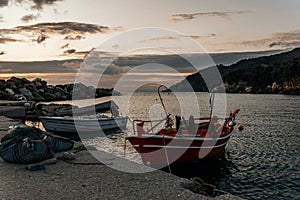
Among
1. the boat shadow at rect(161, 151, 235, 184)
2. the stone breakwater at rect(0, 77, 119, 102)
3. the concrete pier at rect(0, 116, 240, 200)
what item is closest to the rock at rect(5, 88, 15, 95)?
the stone breakwater at rect(0, 77, 119, 102)

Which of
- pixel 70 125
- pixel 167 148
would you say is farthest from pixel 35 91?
pixel 167 148

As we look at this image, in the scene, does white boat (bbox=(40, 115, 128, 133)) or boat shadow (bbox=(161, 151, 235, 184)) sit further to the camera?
white boat (bbox=(40, 115, 128, 133))

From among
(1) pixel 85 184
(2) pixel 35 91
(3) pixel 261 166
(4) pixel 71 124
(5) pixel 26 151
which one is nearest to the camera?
(1) pixel 85 184

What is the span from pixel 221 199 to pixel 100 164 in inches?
195

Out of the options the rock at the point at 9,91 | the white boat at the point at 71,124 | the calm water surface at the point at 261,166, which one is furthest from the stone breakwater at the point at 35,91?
the calm water surface at the point at 261,166

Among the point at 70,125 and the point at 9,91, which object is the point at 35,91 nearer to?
the point at 9,91

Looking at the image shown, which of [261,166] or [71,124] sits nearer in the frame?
[261,166]

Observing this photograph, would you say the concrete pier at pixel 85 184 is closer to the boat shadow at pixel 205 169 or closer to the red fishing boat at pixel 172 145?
the red fishing boat at pixel 172 145

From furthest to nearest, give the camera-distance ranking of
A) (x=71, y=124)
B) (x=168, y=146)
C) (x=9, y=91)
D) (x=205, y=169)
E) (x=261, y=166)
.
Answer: (x=9, y=91), (x=71, y=124), (x=261, y=166), (x=205, y=169), (x=168, y=146)

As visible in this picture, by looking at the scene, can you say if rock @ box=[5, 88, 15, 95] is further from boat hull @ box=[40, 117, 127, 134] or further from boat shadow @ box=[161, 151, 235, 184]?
boat shadow @ box=[161, 151, 235, 184]

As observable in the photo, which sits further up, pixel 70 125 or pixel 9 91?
pixel 70 125

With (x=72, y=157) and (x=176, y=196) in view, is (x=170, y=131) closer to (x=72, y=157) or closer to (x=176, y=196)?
(x=72, y=157)

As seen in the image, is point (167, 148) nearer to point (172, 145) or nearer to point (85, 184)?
point (172, 145)

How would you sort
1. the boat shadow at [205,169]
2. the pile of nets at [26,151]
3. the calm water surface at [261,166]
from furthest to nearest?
the boat shadow at [205,169] < the calm water surface at [261,166] < the pile of nets at [26,151]
